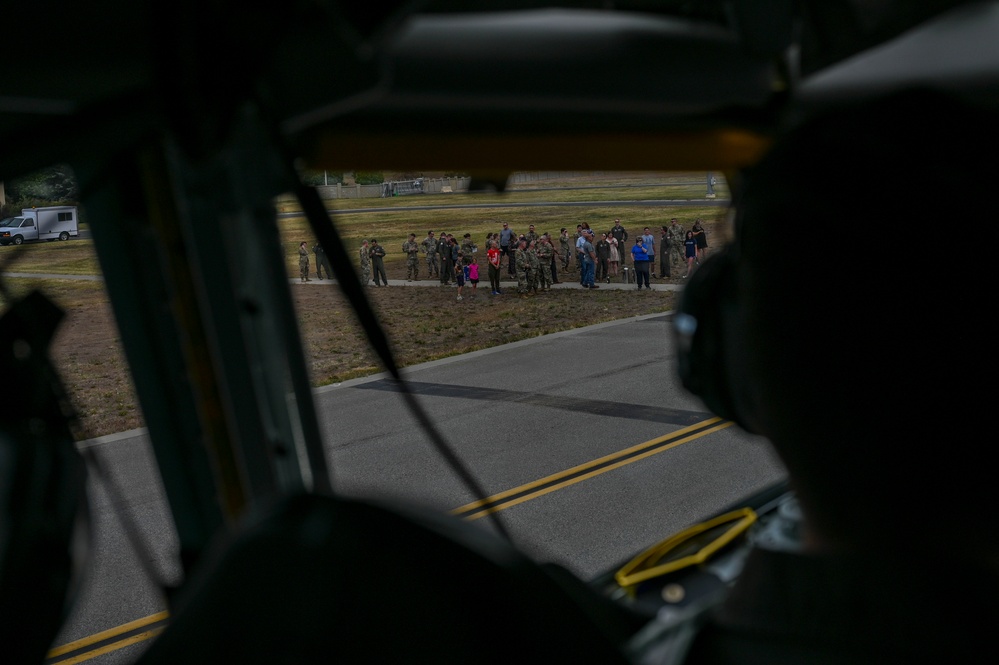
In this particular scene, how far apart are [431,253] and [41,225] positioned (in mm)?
7932

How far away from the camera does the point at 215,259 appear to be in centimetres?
173

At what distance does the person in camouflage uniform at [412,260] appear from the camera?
7.84m

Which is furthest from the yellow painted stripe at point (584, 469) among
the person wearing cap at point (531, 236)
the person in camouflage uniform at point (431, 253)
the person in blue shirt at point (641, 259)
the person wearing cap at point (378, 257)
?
the person wearing cap at point (531, 236)

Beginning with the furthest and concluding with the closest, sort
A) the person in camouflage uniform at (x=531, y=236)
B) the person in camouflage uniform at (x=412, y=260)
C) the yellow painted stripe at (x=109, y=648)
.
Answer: the person in camouflage uniform at (x=531, y=236), the person in camouflage uniform at (x=412, y=260), the yellow painted stripe at (x=109, y=648)

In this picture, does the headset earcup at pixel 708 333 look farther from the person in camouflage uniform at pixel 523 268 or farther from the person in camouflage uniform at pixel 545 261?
the person in camouflage uniform at pixel 545 261

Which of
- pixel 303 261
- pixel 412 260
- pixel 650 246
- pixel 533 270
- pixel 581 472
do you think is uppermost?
pixel 303 261

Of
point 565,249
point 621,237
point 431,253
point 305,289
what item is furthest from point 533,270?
point 305,289

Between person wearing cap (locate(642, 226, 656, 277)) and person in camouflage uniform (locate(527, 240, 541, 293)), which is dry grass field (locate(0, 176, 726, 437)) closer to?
person wearing cap (locate(642, 226, 656, 277))

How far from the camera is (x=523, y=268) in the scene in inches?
659

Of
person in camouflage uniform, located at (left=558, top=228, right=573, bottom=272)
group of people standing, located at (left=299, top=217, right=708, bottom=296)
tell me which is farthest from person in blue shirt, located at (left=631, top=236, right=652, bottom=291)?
person in camouflage uniform, located at (left=558, top=228, right=573, bottom=272)

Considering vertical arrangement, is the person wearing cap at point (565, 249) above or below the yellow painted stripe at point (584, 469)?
above

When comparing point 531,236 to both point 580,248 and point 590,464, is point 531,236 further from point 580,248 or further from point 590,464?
point 590,464

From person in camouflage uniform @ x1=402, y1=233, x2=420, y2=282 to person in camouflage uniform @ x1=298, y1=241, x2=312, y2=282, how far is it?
497cm

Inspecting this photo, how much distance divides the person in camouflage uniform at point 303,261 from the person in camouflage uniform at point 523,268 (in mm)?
13869
